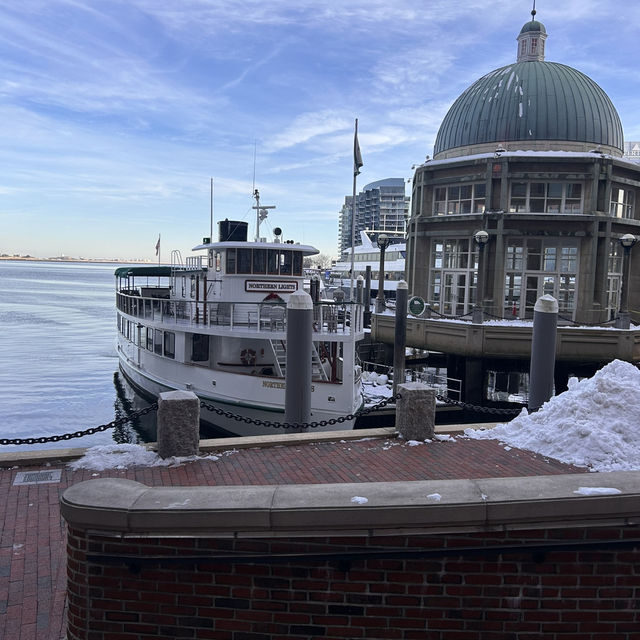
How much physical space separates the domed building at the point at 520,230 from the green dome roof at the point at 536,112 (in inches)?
2.1

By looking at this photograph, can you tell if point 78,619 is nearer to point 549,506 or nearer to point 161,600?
point 161,600

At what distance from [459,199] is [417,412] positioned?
771 inches

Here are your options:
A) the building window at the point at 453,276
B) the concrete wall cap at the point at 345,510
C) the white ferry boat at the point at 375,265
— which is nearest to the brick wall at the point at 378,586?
the concrete wall cap at the point at 345,510

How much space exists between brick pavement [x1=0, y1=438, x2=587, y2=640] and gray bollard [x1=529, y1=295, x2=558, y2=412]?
11.3 ft

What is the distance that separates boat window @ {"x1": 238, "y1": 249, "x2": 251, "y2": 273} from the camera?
20.6 metres

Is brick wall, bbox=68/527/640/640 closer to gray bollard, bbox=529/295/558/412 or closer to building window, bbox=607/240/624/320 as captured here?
gray bollard, bbox=529/295/558/412

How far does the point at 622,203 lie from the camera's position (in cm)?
2628

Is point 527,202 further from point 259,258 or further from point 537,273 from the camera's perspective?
point 259,258

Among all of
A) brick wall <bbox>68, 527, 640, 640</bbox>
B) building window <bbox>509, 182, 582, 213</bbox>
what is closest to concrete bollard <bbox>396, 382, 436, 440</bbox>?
brick wall <bbox>68, 527, 640, 640</bbox>

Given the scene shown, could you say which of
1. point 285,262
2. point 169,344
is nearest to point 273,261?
point 285,262

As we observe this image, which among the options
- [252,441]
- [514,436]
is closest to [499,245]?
[514,436]

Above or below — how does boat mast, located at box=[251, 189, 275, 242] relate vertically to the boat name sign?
above

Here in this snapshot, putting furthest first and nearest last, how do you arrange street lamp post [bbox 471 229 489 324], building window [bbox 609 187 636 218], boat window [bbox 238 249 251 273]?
building window [bbox 609 187 636 218] → street lamp post [bbox 471 229 489 324] → boat window [bbox 238 249 251 273]

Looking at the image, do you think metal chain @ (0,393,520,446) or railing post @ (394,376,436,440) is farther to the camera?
railing post @ (394,376,436,440)
